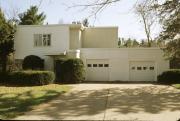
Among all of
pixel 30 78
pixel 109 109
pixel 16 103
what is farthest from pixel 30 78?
pixel 109 109

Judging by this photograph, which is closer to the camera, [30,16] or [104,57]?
[104,57]

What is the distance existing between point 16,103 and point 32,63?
16.6 meters

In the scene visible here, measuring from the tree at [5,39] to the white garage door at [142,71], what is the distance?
12249 mm

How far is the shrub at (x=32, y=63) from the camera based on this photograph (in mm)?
34406

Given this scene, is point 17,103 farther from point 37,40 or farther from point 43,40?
point 37,40

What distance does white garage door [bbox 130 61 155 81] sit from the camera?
3588cm

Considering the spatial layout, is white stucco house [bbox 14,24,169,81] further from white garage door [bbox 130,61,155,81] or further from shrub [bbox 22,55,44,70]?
shrub [bbox 22,55,44,70]

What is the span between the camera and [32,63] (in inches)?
1361

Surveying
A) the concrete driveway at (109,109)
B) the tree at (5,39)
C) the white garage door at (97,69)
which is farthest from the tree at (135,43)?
the concrete driveway at (109,109)

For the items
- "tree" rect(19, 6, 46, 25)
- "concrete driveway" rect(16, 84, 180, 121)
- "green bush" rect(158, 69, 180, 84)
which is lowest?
"concrete driveway" rect(16, 84, 180, 121)

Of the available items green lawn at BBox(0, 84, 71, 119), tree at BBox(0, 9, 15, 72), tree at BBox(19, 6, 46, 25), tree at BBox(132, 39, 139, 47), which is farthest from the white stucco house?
tree at BBox(132, 39, 139, 47)

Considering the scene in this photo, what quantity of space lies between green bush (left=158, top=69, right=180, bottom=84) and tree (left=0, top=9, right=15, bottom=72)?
599 inches

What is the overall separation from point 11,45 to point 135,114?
85.1 ft

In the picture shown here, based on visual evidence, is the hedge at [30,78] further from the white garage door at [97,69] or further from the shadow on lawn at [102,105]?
the shadow on lawn at [102,105]
